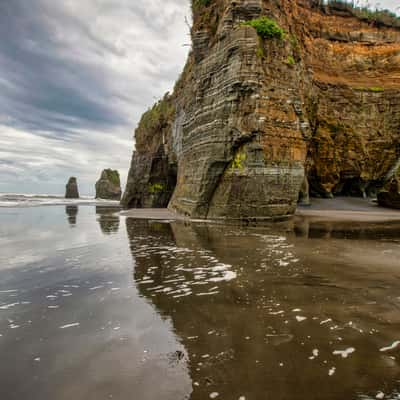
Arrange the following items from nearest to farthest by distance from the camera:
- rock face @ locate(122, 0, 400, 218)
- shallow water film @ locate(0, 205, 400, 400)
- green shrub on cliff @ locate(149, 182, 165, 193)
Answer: shallow water film @ locate(0, 205, 400, 400) < rock face @ locate(122, 0, 400, 218) < green shrub on cliff @ locate(149, 182, 165, 193)

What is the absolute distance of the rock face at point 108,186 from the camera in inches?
2347

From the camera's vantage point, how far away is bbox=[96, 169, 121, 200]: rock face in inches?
2347

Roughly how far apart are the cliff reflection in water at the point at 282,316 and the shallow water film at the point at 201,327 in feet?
0.04

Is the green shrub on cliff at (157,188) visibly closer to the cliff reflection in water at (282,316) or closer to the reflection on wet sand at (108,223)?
the reflection on wet sand at (108,223)

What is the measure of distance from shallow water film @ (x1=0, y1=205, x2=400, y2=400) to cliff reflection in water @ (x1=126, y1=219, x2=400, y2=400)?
0.04 feet

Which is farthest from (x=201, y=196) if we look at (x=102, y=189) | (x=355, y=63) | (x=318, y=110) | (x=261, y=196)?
(x=102, y=189)

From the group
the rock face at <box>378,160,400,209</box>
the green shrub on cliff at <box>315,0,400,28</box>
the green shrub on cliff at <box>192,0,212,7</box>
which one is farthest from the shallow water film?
the green shrub on cliff at <box>315,0,400,28</box>

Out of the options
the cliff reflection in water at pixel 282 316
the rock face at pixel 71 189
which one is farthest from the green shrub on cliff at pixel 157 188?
the rock face at pixel 71 189

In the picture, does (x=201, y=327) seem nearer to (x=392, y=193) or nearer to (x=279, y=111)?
(x=279, y=111)

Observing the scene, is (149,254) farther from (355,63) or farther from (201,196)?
(355,63)

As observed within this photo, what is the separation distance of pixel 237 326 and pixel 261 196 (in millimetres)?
9889

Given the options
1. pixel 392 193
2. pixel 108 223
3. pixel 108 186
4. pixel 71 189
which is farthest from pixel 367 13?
pixel 71 189

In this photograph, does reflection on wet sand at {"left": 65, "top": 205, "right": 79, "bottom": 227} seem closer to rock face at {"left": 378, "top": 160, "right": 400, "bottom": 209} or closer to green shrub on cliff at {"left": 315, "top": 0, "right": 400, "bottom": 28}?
rock face at {"left": 378, "top": 160, "right": 400, "bottom": 209}

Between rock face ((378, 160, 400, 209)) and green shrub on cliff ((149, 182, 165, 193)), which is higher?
green shrub on cliff ((149, 182, 165, 193))
